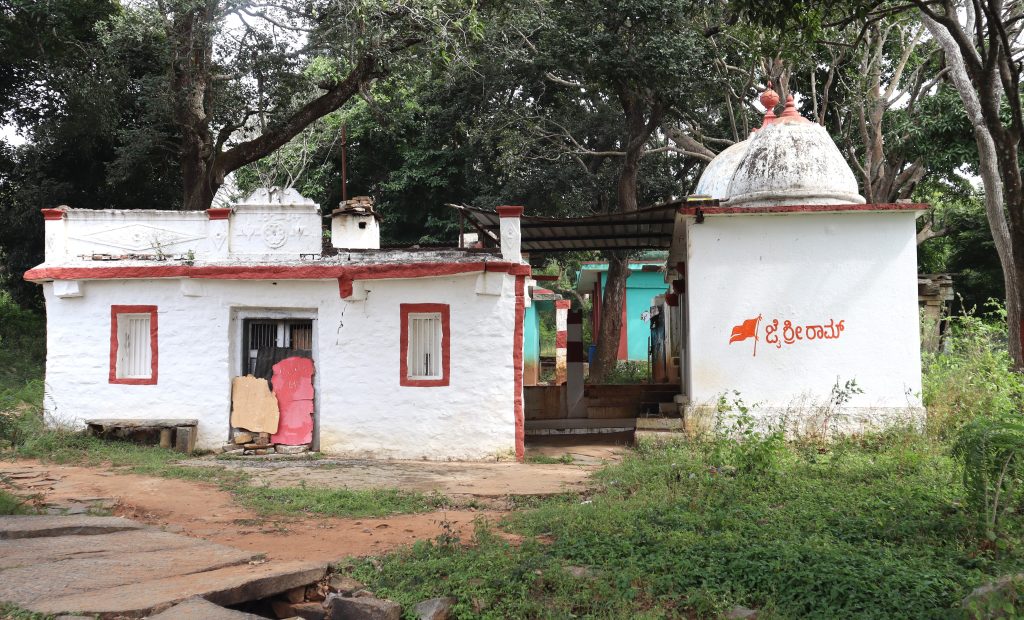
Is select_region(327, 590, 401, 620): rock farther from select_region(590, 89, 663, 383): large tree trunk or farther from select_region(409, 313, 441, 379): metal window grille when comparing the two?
select_region(590, 89, 663, 383): large tree trunk

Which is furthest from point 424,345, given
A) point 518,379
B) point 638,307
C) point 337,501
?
point 638,307

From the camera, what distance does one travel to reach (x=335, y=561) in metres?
6.19

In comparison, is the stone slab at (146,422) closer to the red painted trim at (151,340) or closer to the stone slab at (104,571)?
the red painted trim at (151,340)

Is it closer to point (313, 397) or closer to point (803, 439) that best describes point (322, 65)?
point (313, 397)

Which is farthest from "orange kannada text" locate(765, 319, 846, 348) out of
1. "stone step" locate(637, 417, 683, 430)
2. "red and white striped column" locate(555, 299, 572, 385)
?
"red and white striped column" locate(555, 299, 572, 385)

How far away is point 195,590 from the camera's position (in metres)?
4.96

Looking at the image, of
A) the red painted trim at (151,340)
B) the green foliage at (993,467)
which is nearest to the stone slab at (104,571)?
the green foliage at (993,467)

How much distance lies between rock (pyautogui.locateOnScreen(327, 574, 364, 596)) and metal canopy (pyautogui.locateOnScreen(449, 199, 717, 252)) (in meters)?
6.49

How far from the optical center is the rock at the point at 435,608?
5.11m

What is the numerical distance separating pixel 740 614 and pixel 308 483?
6111mm

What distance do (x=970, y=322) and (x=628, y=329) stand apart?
16153mm

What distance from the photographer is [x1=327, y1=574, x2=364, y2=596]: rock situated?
18.4 ft

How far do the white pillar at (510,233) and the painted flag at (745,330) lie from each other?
3.25 meters

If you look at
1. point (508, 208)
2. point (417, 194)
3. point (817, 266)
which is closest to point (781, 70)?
point (817, 266)
